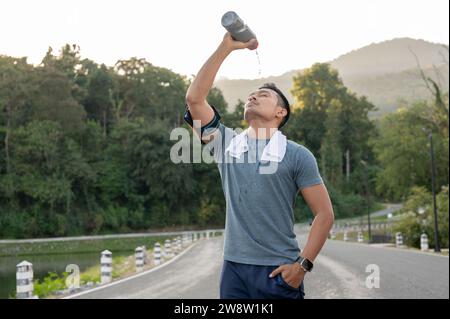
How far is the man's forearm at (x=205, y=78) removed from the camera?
2.25 meters

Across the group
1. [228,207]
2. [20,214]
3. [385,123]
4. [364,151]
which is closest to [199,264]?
[20,214]

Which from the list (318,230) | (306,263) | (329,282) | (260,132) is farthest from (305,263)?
(329,282)

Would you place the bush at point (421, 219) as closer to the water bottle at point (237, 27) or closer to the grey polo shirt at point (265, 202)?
the grey polo shirt at point (265, 202)

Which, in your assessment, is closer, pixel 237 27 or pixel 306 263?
pixel 237 27

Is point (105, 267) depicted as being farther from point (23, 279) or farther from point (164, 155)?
point (164, 155)

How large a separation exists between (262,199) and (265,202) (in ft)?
0.05

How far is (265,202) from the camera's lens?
7.54ft

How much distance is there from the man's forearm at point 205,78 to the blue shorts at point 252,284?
0.67 m

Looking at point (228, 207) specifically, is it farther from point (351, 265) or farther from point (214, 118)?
point (351, 265)

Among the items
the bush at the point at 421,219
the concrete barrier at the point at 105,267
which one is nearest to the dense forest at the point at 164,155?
the bush at the point at 421,219

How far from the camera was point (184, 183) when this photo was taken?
48.3 meters

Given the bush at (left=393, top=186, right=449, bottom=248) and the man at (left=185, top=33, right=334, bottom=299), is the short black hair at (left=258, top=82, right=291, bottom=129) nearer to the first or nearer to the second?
the man at (left=185, top=33, right=334, bottom=299)
